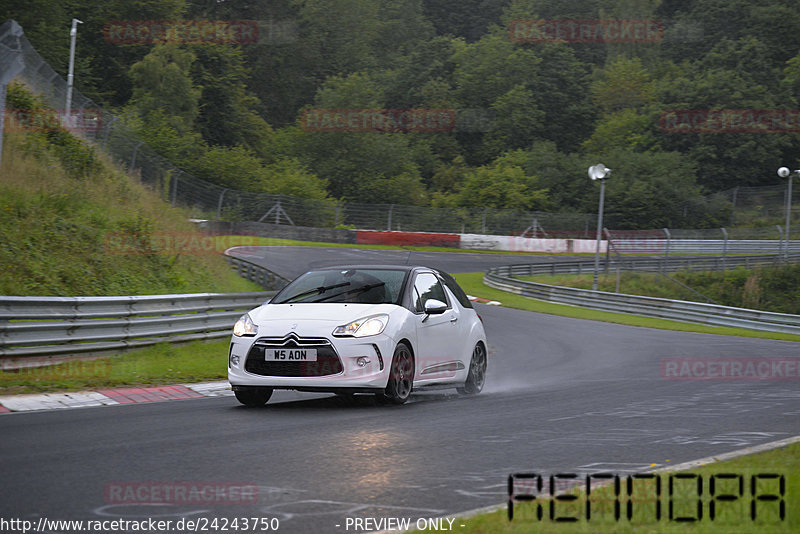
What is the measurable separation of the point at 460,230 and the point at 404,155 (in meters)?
20.9

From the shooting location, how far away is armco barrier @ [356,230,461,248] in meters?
49.7

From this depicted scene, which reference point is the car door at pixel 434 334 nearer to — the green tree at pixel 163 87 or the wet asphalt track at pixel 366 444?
the wet asphalt track at pixel 366 444

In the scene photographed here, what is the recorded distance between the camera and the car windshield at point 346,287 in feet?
34.8

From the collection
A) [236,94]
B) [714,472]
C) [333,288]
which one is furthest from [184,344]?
[236,94]

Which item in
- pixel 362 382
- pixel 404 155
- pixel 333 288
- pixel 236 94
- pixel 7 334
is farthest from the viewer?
pixel 236 94

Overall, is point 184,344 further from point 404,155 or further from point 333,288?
point 404,155

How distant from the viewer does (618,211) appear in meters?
65.8

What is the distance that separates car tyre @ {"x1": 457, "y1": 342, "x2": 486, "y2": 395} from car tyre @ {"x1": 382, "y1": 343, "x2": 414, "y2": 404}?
5.79 ft

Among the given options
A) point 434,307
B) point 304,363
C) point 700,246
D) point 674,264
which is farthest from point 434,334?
point 700,246

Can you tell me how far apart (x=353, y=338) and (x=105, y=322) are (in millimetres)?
5739

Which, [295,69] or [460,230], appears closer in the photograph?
[460,230]

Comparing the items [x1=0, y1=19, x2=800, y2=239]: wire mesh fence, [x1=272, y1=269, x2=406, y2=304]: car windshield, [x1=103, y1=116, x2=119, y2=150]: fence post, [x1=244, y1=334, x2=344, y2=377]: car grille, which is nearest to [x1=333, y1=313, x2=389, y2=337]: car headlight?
[x1=244, y1=334, x2=344, y2=377]: car grille

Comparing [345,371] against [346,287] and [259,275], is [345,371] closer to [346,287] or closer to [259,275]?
[346,287]

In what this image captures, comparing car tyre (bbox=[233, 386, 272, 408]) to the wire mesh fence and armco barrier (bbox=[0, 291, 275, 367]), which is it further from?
the wire mesh fence
